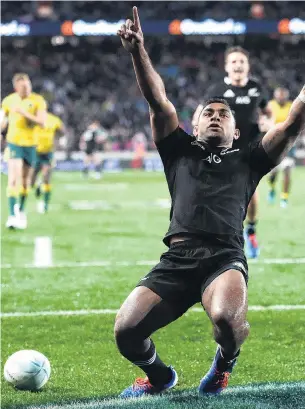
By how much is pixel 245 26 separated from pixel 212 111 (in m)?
32.7

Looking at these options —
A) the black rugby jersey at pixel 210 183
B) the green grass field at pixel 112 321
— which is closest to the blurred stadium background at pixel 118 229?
the green grass field at pixel 112 321

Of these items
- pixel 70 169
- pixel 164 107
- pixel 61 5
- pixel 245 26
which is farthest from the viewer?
pixel 61 5

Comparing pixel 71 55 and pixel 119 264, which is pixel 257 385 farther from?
pixel 71 55

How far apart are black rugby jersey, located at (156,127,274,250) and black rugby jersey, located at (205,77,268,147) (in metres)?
3.93

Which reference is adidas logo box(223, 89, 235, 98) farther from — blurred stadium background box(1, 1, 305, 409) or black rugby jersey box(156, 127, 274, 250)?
black rugby jersey box(156, 127, 274, 250)

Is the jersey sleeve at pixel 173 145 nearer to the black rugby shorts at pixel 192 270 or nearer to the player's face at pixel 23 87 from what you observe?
the black rugby shorts at pixel 192 270

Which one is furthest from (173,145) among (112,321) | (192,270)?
(112,321)

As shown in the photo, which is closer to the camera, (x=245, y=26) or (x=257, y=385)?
(x=257, y=385)

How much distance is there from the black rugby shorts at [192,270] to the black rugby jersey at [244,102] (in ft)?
14.0

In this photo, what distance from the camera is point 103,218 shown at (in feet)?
47.3

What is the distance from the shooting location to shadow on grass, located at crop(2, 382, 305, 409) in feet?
14.4

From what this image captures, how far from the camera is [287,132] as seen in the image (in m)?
4.71

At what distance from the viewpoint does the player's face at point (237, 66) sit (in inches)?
338

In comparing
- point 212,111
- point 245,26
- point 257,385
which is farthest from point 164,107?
point 245,26
